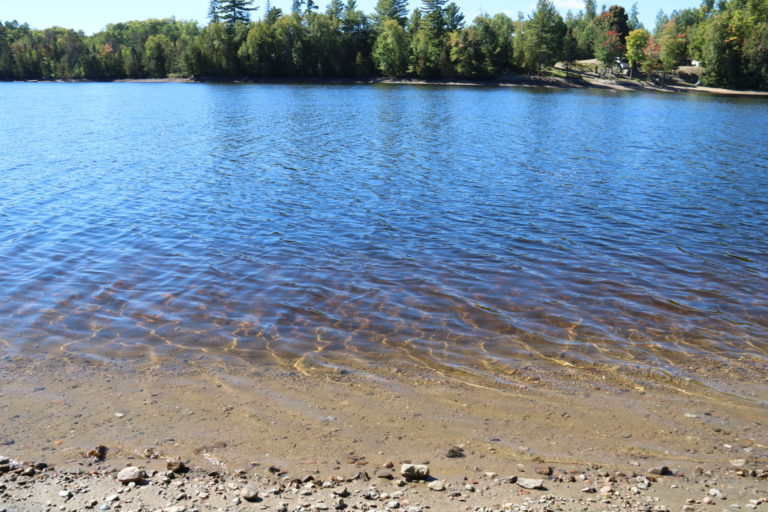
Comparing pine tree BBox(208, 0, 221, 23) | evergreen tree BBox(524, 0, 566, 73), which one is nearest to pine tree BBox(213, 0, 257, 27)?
pine tree BBox(208, 0, 221, 23)

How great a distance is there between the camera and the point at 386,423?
23.3 feet

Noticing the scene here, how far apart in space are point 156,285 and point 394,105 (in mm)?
57780

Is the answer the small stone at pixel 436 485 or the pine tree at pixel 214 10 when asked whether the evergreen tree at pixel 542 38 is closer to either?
the pine tree at pixel 214 10

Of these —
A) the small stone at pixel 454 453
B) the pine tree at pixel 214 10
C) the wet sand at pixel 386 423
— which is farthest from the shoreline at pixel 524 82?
the small stone at pixel 454 453

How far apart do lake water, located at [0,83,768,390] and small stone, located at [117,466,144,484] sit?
3245 millimetres

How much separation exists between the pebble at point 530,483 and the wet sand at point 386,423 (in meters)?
0.10

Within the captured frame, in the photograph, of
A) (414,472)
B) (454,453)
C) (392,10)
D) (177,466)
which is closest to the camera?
(414,472)

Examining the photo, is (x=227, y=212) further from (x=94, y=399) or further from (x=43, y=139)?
(x=43, y=139)

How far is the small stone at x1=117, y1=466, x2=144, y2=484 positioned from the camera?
559cm

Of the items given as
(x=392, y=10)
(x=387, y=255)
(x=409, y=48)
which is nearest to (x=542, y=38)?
(x=409, y=48)

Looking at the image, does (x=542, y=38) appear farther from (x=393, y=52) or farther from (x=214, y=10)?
(x=214, y=10)

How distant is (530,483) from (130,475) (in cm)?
374

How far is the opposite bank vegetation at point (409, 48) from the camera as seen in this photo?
12075 centimetres

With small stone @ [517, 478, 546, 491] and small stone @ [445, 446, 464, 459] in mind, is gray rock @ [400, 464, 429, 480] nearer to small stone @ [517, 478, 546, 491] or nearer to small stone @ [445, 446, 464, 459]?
small stone @ [445, 446, 464, 459]
